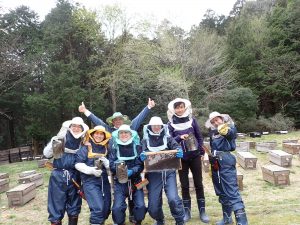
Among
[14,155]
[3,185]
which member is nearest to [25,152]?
[14,155]

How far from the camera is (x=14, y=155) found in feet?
65.8

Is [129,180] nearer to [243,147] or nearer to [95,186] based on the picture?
[95,186]

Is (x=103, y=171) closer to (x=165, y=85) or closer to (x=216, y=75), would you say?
(x=165, y=85)

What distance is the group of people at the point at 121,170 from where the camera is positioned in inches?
190

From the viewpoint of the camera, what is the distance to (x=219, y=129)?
475cm

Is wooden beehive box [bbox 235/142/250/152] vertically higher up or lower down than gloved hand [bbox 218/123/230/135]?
lower down

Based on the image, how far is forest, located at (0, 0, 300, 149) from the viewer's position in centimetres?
2150

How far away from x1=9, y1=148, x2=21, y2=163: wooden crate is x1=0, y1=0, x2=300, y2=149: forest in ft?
7.21

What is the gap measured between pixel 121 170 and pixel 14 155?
17.0 meters

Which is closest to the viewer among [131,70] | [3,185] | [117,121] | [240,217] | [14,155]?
[240,217]

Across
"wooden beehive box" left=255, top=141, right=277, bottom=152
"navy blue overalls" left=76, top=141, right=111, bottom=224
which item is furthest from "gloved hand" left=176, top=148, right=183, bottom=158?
"wooden beehive box" left=255, top=141, right=277, bottom=152

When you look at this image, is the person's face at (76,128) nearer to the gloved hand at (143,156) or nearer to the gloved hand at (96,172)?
the gloved hand at (96,172)

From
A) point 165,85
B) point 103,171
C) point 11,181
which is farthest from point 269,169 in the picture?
point 165,85

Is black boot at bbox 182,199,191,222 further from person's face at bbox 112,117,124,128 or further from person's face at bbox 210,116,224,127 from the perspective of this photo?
person's face at bbox 112,117,124,128
